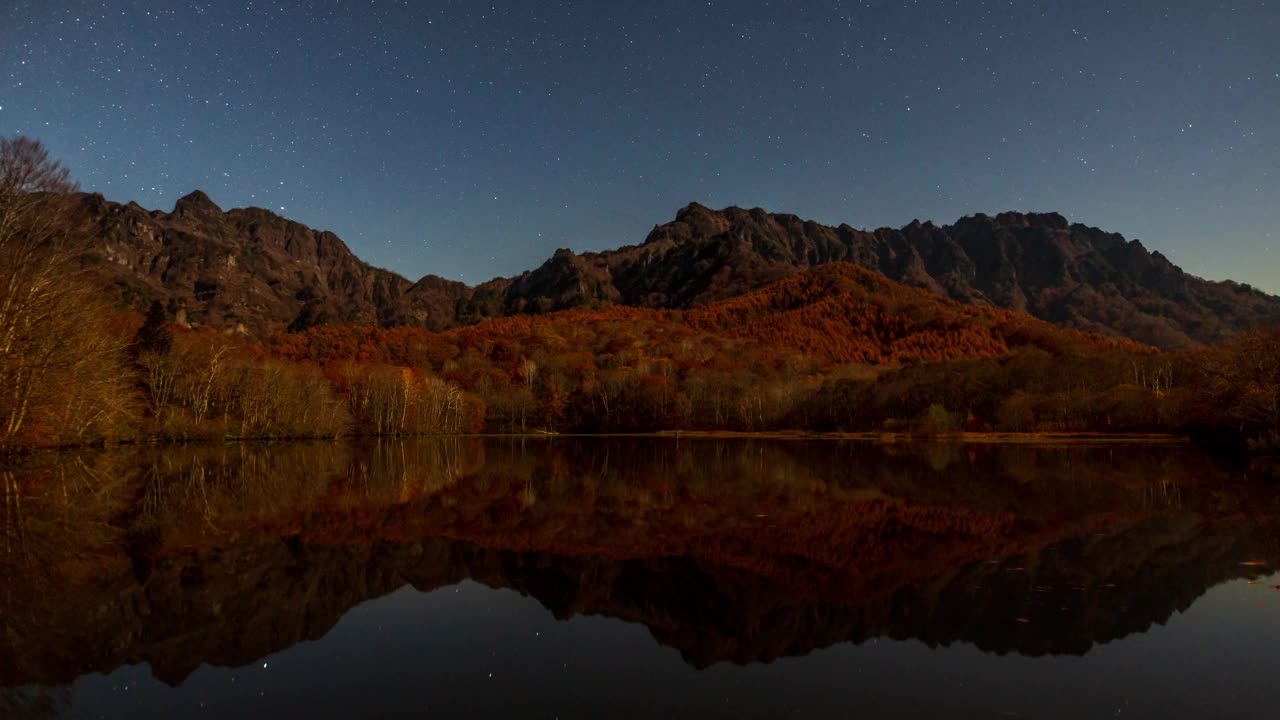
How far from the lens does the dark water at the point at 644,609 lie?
7098 mm

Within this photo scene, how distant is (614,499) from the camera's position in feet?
77.3

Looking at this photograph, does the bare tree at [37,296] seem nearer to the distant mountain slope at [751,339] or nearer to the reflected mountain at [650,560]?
the reflected mountain at [650,560]

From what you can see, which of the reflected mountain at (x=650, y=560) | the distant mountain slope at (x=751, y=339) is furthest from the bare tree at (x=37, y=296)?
the distant mountain slope at (x=751, y=339)

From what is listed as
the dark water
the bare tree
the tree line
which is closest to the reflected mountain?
the dark water

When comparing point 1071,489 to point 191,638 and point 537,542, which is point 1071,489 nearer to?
point 537,542

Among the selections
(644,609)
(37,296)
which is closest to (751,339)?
(37,296)

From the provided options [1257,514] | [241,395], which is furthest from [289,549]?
[241,395]

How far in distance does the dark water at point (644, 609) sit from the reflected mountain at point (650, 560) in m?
0.07

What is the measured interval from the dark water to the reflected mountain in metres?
0.07

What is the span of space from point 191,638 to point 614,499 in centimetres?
1552

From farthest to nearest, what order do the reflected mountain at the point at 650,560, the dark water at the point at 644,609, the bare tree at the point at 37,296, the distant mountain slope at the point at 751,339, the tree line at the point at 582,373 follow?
the distant mountain slope at the point at 751,339 < the tree line at the point at 582,373 < the bare tree at the point at 37,296 < the reflected mountain at the point at 650,560 < the dark water at the point at 644,609

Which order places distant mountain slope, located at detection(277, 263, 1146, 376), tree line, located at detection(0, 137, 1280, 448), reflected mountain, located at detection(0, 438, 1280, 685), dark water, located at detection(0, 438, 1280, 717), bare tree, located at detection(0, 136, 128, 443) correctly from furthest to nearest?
1. distant mountain slope, located at detection(277, 263, 1146, 376)
2. tree line, located at detection(0, 137, 1280, 448)
3. bare tree, located at detection(0, 136, 128, 443)
4. reflected mountain, located at detection(0, 438, 1280, 685)
5. dark water, located at detection(0, 438, 1280, 717)

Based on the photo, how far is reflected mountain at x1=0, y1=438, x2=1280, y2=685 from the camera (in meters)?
8.99

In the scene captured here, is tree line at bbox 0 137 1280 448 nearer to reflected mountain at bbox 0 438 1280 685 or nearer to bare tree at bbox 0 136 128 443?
bare tree at bbox 0 136 128 443
